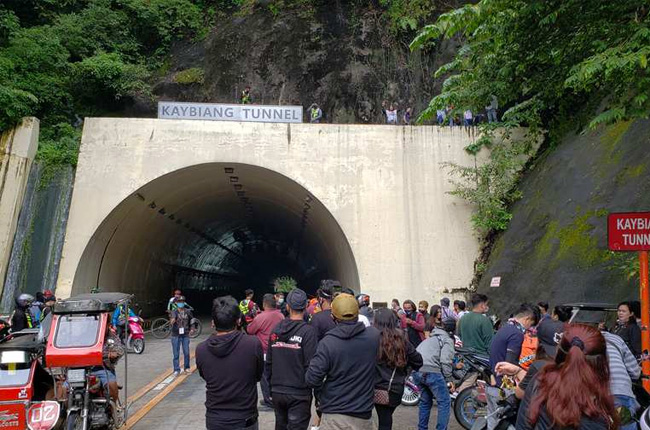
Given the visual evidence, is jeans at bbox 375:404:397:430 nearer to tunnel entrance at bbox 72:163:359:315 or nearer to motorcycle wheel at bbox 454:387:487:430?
motorcycle wheel at bbox 454:387:487:430

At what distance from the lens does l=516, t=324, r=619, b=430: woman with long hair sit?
2.83 metres

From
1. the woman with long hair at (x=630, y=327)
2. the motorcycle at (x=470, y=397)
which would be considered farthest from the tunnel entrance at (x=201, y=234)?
the woman with long hair at (x=630, y=327)

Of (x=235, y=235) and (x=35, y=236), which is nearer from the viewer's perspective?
(x=35, y=236)

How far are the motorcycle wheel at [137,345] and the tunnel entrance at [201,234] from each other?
2.20m

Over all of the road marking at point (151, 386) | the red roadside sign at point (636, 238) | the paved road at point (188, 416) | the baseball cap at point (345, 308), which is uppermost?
the red roadside sign at point (636, 238)

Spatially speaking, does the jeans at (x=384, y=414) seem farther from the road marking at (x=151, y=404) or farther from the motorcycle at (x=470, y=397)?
the road marking at (x=151, y=404)

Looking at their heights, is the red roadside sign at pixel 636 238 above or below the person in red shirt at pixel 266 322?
above

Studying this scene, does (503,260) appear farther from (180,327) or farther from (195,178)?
(195,178)

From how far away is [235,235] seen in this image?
33500 mm

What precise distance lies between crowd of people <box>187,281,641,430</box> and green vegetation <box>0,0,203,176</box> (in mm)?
13547

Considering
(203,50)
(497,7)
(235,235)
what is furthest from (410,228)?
(235,235)

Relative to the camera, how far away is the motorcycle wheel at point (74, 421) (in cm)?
616

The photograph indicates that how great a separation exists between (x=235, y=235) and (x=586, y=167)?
74.4 ft

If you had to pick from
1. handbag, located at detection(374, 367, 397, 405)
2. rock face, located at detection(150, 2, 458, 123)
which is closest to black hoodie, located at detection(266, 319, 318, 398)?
handbag, located at detection(374, 367, 397, 405)
